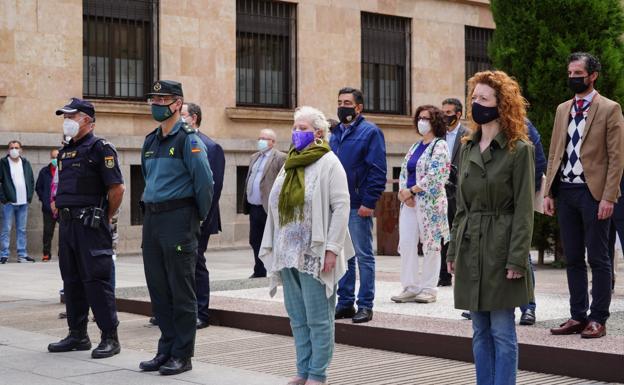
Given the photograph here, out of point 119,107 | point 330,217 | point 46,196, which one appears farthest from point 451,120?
point 119,107

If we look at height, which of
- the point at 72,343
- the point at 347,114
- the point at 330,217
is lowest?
the point at 72,343

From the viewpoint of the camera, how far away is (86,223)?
8148 mm

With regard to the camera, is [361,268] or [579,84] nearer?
[579,84]

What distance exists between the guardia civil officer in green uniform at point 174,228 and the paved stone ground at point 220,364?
0.30m

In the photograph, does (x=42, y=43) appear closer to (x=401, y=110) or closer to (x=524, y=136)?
(x=401, y=110)

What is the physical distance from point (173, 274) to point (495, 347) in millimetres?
2704

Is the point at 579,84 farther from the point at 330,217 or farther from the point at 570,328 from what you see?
the point at 330,217

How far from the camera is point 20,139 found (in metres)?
18.0

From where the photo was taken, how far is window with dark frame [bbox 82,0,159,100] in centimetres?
1920

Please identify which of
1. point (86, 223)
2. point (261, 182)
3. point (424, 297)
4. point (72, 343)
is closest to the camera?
point (86, 223)

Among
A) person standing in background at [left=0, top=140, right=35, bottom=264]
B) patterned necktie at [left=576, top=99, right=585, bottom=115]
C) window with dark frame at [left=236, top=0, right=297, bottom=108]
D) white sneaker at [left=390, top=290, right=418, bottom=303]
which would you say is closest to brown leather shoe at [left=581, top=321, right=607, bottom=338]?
patterned necktie at [left=576, top=99, right=585, bottom=115]

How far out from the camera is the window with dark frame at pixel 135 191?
64.5 feet

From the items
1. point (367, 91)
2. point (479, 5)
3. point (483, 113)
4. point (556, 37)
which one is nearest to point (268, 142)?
point (556, 37)

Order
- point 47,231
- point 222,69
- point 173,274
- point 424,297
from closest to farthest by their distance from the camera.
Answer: point 173,274, point 424,297, point 47,231, point 222,69
